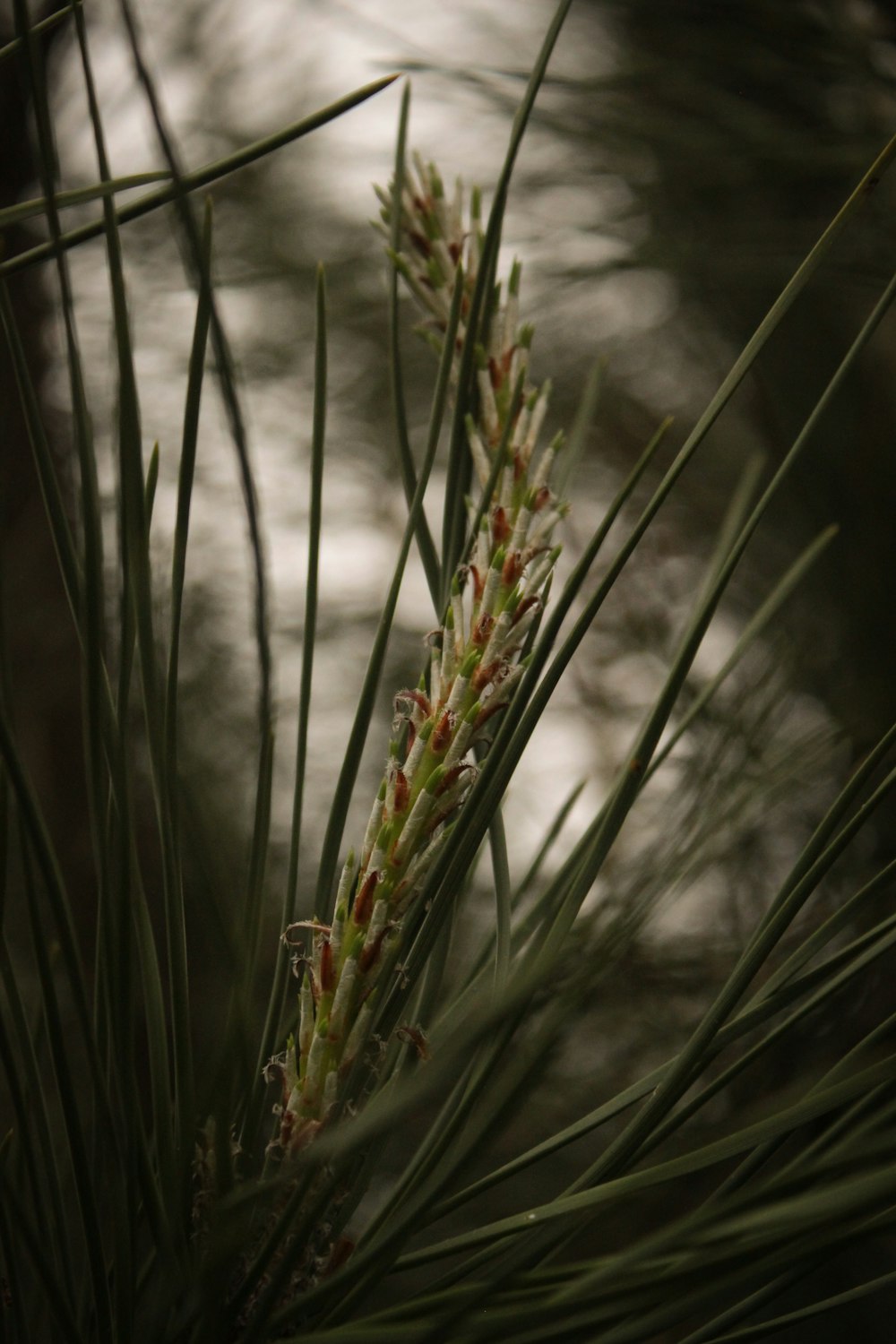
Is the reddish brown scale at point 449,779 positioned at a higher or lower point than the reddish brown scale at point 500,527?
lower

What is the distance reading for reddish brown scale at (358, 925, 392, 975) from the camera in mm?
217

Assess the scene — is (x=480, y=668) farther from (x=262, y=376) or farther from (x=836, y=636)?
(x=262, y=376)

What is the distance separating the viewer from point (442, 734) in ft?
0.74

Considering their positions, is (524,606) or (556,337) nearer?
(524,606)

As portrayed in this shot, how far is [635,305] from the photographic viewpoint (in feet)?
3.13

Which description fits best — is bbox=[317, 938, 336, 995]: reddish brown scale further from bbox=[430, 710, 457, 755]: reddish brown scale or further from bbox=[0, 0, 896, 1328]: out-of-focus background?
bbox=[0, 0, 896, 1328]: out-of-focus background

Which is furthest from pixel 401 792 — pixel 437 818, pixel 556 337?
pixel 556 337

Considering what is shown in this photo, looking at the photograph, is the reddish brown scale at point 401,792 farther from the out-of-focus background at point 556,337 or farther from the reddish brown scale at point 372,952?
the out-of-focus background at point 556,337

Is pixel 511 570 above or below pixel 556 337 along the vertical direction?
below

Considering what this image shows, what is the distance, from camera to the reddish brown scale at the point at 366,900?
22 cm

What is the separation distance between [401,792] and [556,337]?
0.78 meters

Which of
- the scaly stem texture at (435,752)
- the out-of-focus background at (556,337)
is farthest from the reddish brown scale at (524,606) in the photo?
the out-of-focus background at (556,337)

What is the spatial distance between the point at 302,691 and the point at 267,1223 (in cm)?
12

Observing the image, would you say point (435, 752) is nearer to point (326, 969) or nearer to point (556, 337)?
point (326, 969)
